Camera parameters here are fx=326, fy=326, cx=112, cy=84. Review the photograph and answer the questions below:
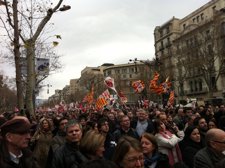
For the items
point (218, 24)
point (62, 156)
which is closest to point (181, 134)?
point (62, 156)

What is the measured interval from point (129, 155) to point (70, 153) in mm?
1176

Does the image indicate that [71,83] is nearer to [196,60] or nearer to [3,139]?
[196,60]

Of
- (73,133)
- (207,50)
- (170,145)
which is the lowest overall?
(170,145)

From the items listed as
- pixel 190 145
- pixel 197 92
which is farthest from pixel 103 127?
pixel 197 92

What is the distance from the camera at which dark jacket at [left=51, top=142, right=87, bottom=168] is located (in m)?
3.59

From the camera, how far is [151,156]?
13.4ft

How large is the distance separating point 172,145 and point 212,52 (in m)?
31.2

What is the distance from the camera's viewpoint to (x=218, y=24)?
32781mm

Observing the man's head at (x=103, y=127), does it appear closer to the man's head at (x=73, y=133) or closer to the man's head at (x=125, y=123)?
the man's head at (x=125, y=123)

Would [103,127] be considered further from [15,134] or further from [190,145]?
[15,134]

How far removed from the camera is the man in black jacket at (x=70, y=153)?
362 centimetres

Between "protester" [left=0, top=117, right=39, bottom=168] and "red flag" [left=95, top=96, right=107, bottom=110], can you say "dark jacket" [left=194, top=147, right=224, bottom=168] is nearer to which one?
"protester" [left=0, top=117, right=39, bottom=168]

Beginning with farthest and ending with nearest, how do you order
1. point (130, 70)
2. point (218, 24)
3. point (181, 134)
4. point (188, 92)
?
point (130, 70) < point (188, 92) < point (218, 24) < point (181, 134)

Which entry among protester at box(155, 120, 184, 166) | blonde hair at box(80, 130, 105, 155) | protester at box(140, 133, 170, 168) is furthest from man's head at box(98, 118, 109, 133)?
blonde hair at box(80, 130, 105, 155)
